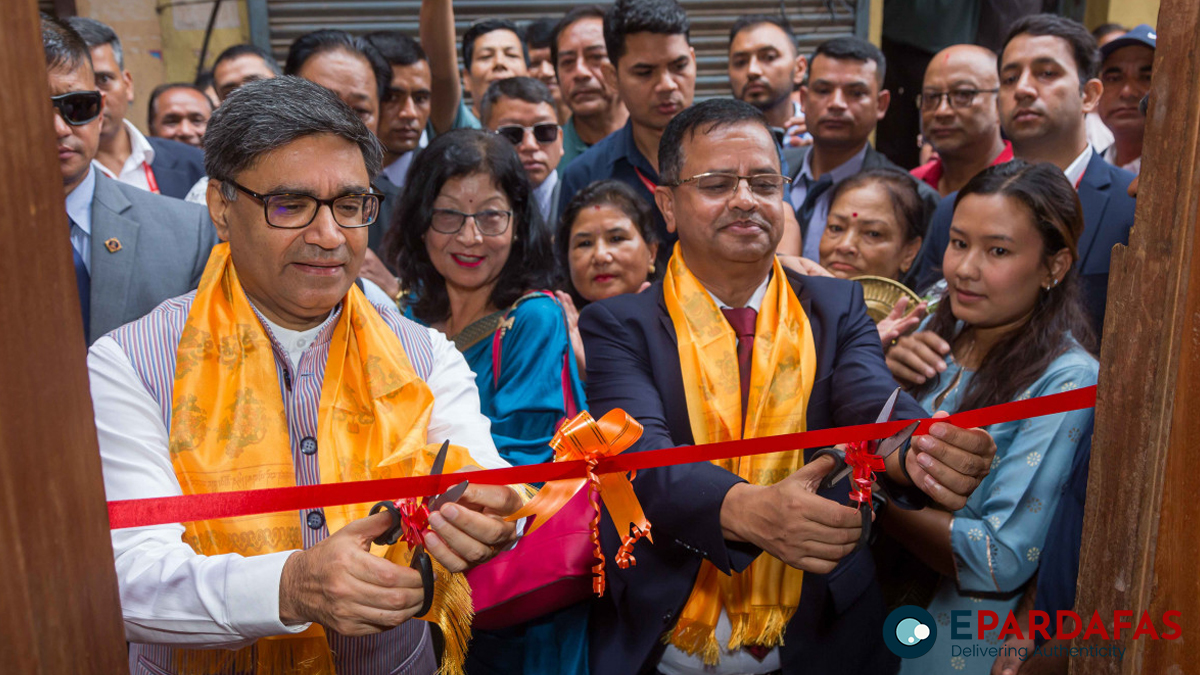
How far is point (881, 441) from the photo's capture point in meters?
1.95

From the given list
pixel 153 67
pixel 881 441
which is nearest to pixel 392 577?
pixel 881 441

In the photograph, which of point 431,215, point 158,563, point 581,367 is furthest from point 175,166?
point 158,563

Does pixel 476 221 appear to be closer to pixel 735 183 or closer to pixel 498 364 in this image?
pixel 498 364

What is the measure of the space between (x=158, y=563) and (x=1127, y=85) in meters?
4.40

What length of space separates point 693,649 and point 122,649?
129 cm

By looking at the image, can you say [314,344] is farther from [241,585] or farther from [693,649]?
[693,649]

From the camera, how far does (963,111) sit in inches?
166

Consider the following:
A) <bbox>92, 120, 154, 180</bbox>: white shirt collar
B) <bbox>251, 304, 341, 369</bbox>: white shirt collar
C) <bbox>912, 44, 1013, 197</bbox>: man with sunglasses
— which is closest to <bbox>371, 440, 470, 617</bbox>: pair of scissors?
<bbox>251, 304, 341, 369</bbox>: white shirt collar

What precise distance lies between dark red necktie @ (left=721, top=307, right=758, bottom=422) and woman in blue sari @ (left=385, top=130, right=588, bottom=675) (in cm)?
54

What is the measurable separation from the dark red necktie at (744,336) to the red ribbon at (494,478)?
1.14 feet

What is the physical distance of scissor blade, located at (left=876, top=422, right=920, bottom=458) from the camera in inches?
73.4

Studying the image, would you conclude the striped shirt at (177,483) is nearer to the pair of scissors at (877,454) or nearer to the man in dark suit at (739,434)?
the man in dark suit at (739,434)

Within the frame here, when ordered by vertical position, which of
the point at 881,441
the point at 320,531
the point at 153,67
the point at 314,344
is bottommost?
the point at 320,531

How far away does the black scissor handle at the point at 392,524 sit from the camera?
5.24ft
